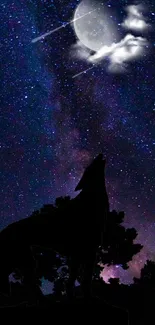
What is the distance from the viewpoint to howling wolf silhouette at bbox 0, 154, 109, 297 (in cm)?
251

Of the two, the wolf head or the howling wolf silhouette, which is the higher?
the wolf head

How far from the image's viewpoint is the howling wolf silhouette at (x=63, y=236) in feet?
8.23

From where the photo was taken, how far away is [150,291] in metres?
15.0

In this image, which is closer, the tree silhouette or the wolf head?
the tree silhouette

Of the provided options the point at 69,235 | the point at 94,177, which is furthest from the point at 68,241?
the point at 94,177

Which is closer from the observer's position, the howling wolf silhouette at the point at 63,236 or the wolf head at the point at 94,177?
the howling wolf silhouette at the point at 63,236

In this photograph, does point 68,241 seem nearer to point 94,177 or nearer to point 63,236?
point 63,236

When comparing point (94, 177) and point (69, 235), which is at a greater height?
point (94, 177)

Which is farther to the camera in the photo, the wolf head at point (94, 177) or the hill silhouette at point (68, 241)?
the wolf head at point (94, 177)

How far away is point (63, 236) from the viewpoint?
2549 millimetres

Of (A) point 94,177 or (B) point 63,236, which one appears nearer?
(B) point 63,236

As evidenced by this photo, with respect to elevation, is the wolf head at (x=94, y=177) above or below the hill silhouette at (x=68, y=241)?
above

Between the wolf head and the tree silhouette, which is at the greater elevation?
the wolf head

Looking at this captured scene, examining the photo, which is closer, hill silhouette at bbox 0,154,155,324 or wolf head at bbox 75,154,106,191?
hill silhouette at bbox 0,154,155,324
